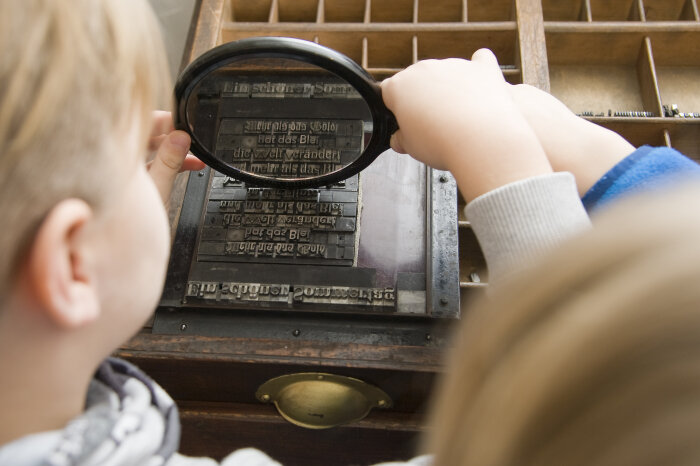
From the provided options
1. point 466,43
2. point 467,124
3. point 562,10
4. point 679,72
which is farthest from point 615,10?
point 467,124

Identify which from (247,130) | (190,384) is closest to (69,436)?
(190,384)

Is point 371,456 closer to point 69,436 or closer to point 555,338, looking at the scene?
point 69,436

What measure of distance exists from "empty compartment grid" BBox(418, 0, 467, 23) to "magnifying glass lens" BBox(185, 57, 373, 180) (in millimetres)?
742

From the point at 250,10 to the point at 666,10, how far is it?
1.21 meters

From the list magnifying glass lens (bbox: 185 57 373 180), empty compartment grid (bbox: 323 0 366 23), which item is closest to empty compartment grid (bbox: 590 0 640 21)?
empty compartment grid (bbox: 323 0 366 23)

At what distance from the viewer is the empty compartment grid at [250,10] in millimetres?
1636

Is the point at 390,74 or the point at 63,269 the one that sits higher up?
the point at 390,74

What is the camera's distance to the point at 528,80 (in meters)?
1.40

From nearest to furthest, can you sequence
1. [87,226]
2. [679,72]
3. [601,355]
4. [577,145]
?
[601,355] → [87,226] → [577,145] → [679,72]

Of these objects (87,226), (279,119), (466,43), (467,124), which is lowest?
(87,226)

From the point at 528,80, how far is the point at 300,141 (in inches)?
25.0

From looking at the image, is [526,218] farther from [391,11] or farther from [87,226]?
[391,11]

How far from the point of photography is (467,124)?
728 millimetres

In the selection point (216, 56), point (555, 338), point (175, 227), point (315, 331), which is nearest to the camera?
point (555, 338)
